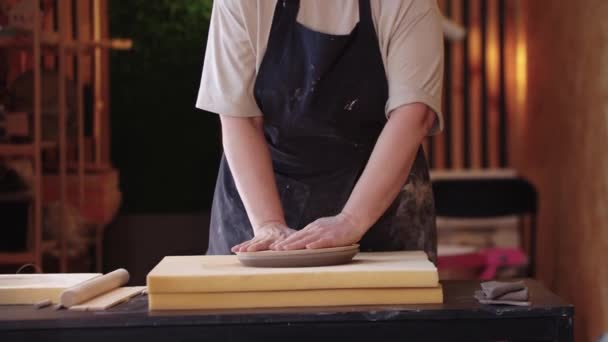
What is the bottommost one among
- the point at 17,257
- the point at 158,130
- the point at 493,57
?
the point at 17,257

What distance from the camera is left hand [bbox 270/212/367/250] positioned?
1563 millimetres

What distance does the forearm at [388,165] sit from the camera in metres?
1.74

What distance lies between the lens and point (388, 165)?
1782 millimetres

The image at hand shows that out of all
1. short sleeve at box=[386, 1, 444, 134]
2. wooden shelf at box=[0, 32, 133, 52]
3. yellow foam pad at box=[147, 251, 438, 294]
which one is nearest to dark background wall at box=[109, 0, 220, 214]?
wooden shelf at box=[0, 32, 133, 52]

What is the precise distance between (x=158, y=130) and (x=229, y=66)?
177 inches

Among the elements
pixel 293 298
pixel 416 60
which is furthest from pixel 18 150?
pixel 293 298

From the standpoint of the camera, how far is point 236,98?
Result: 191cm

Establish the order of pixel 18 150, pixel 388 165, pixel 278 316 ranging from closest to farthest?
pixel 278 316 < pixel 388 165 < pixel 18 150

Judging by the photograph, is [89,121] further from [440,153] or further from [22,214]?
[440,153]

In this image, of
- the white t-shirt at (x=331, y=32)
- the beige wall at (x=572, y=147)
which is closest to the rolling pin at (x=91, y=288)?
the white t-shirt at (x=331, y=32)

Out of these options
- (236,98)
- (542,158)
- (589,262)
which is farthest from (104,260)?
(236,98)

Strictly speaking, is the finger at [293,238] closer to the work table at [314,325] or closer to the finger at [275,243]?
the finger at [275,243]

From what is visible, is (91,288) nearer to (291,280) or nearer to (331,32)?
(291,280)

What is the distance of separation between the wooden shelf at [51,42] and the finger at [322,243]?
294 cm
